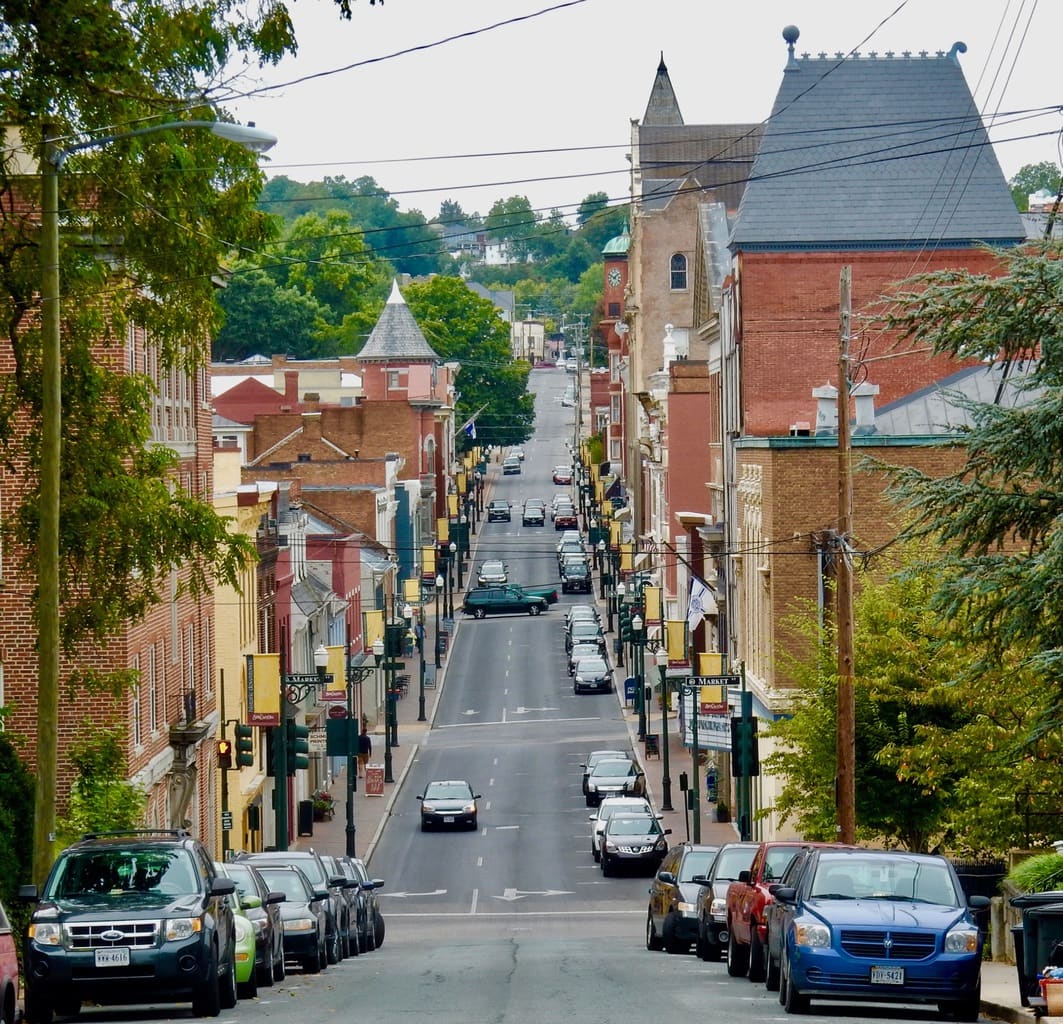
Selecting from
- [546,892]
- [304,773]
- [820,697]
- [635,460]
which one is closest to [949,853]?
[820,697]

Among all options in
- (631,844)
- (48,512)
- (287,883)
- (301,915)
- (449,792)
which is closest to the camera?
(48,512)

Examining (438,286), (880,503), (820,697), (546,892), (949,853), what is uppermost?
(438,286)

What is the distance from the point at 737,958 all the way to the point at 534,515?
374 feet

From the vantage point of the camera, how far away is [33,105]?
61.9ft

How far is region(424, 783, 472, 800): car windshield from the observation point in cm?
5756

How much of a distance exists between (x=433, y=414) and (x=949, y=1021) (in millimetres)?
99906

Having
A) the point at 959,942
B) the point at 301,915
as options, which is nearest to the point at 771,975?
the point at 959,942

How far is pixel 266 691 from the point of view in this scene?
42375 millimetres

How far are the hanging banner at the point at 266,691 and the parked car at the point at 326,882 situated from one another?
1337cm

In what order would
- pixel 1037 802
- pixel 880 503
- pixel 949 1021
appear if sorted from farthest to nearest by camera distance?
pixel 880 503 < pixel 1037 802 < pixel 949 1021

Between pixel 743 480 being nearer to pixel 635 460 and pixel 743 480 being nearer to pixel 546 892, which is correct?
pixel 546 892

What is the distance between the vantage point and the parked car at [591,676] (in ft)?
269

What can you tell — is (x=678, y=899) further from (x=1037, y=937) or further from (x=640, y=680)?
(x=640, y=680)

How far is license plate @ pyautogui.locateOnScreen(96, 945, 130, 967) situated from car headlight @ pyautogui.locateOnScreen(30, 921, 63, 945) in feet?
1.28
